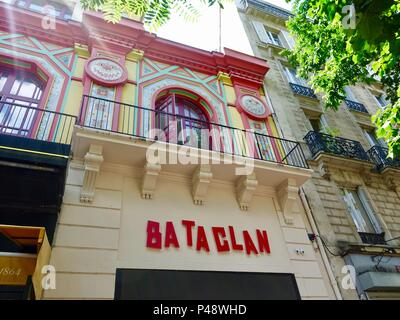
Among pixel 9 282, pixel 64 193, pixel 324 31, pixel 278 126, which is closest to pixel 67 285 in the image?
pixel 9 282

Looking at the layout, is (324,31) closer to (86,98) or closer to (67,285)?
(86,98)

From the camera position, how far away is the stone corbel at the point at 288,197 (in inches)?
281

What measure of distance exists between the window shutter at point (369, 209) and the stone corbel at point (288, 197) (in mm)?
3284

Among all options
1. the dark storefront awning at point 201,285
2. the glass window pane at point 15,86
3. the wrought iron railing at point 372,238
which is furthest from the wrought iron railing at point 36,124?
the wrought iron railing at point 372,238

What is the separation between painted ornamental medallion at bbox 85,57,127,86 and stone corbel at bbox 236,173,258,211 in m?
4.25

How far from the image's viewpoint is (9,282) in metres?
→ 4.07

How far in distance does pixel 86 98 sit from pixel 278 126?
588cm

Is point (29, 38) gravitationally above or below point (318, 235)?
above

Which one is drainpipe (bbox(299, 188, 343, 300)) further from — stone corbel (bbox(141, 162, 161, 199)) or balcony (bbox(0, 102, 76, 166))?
balcony (bbox(0, 102, 76, 166))

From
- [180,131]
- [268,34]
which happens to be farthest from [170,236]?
[268,34]

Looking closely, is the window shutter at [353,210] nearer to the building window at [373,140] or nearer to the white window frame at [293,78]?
the building window at [373,140]

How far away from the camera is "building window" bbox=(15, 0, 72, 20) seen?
29.6 feet

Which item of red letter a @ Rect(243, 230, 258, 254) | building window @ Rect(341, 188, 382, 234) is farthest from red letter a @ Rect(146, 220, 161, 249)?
building window @ Rect(341, 188, 382, 234)

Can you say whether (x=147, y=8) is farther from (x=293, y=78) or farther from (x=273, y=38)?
(x=273, y=38)
